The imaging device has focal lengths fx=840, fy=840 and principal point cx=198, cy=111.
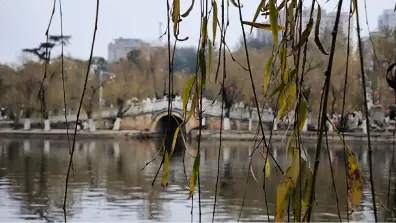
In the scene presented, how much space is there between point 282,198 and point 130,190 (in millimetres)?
13305

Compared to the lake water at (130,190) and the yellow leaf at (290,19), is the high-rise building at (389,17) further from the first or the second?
the lake water at (130,190)

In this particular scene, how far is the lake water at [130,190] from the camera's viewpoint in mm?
11180

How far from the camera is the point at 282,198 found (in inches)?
54.0

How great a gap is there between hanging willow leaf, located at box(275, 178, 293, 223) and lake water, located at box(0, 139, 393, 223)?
572 cm

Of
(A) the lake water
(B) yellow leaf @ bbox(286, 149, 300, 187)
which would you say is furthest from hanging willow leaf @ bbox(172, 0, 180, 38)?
(A) the lake water

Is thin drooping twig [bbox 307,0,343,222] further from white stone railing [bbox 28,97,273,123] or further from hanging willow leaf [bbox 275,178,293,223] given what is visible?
white stone railing [bbox 28,97,273,123]

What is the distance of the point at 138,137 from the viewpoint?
3497 centimetres

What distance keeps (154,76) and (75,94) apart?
5871mm

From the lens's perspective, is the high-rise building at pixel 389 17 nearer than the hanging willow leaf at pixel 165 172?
No

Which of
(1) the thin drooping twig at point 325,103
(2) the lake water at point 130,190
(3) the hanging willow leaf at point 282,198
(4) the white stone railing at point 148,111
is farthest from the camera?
(4) the white stone railing at point 148,111

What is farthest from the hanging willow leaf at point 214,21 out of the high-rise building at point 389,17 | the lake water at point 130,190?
the lake water at point 130,190

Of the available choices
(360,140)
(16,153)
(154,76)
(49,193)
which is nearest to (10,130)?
(154,76)

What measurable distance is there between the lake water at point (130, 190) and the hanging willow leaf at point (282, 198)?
18.8ft

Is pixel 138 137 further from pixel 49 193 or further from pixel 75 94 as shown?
pixel 49 193
